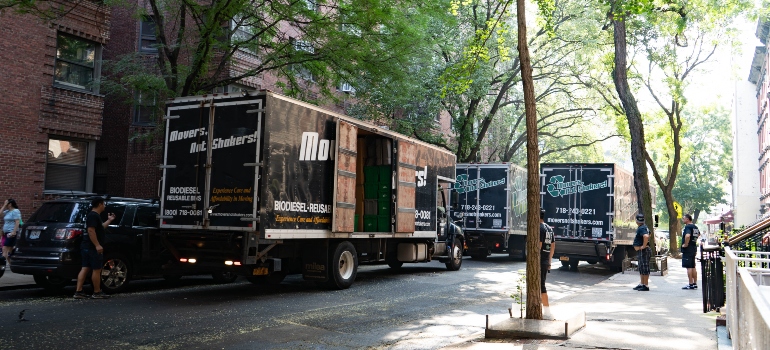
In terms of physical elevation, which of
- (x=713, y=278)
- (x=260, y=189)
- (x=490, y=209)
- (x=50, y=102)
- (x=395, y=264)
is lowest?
(x=395, y=264)

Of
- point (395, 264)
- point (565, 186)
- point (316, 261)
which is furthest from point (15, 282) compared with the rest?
point (565, 186)

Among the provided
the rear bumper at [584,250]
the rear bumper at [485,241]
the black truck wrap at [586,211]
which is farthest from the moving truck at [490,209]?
the rear bumper at [584,250]

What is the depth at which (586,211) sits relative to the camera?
19.9 m

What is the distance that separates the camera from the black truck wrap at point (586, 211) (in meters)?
19.5

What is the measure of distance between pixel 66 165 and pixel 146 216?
7.92 m

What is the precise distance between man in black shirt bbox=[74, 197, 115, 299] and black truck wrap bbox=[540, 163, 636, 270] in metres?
13.8

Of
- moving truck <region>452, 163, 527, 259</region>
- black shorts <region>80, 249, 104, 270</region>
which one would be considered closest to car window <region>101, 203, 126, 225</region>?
black shorts <region>80, 249, 104, 270</region>

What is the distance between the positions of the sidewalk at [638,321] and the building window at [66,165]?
14519 mm

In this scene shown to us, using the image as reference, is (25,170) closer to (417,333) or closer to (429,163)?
(429,163)

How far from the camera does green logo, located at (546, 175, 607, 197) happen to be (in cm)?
2002

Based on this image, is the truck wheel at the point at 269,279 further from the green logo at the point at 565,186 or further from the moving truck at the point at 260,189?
the green logo at the point at 565,186

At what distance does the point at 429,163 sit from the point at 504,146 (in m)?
22.8

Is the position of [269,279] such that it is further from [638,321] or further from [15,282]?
[638,321]

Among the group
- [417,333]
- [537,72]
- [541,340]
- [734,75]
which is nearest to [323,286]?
[417,333]
